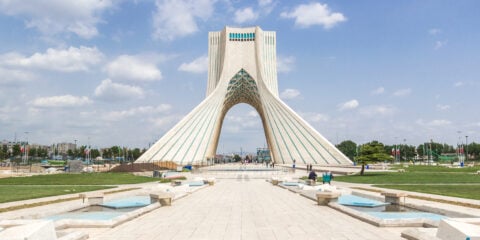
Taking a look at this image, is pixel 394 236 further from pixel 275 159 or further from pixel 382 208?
pixel 275 159

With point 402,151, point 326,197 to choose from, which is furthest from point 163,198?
point 402,151

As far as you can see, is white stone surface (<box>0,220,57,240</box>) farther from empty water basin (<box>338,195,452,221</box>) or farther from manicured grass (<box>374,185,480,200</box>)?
manicured grass (<box>374,185,480,200</box>)

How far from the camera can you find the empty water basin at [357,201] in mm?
11398

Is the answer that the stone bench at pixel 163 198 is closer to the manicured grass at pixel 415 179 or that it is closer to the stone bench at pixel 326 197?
the stone bench at pixel 326 197

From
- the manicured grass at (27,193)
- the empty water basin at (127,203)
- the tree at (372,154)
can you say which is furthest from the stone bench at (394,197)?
the tree at (372,154)

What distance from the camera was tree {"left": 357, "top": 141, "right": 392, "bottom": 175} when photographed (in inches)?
1067

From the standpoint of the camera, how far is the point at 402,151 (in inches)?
4082

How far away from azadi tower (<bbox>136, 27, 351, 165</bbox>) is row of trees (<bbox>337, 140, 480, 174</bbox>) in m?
6.05

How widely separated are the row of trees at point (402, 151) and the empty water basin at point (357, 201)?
14.3 meters

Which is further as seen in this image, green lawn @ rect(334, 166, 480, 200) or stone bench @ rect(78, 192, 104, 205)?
green lawn @ rect(334, 166, 480, 200)

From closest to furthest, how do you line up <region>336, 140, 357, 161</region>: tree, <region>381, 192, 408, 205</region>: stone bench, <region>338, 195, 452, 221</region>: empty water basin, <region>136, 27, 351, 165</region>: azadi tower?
<region>338, 195, 452, 221</region>: empty water basin < <region>381, 192, 408, 205</region>: stone bench < <region>136, 27, 351, 165</region>: azadi tower < <region>336, 140, 357, 161</region>: tree

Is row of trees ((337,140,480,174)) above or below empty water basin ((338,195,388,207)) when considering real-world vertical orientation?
above

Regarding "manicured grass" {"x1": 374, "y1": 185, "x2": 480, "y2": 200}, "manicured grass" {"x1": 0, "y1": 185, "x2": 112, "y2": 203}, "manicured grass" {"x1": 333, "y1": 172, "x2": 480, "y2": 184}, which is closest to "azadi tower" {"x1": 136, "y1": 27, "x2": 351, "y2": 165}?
"manicured grass" {"x1": 333, "y1": 172, "x2": 480, "y2": 184}

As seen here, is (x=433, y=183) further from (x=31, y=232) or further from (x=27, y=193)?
(x=31, y=232)
